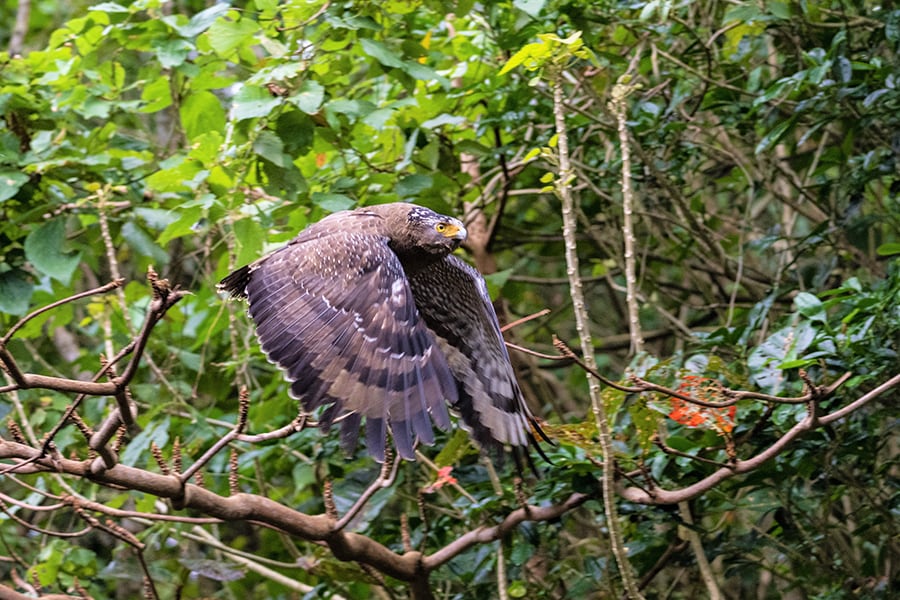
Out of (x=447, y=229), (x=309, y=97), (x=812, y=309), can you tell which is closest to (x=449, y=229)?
(x=447, y=229)

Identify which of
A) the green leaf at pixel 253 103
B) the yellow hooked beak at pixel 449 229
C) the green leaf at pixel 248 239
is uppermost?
the green leaf at pixel 253 103

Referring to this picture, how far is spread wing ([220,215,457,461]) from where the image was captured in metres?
2.15

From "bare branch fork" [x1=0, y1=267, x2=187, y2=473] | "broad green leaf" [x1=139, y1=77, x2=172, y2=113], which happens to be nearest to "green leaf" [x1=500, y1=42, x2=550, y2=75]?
"bare branch fork" [x1=0, y1=267, x2=187, y2=473]

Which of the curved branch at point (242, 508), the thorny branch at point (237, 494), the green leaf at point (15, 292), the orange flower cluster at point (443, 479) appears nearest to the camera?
the thorny branch at point (237, 494)

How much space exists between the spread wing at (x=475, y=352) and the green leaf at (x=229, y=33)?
0.83 metres

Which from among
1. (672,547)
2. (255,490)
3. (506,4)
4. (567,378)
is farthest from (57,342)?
(672,547)

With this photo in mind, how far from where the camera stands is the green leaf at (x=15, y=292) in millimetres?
3227

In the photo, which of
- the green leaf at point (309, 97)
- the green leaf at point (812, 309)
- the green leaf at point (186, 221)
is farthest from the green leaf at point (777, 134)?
the green leaf at point (186, 221)

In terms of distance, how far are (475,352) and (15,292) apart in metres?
1.50

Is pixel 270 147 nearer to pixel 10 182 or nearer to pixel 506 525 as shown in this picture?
pixel 10 182

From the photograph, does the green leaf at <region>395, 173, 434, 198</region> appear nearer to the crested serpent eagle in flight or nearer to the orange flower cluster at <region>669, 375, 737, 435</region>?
the crested serpent eagle in flight

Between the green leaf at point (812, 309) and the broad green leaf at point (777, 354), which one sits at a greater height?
the green leaf at point (812, 309)

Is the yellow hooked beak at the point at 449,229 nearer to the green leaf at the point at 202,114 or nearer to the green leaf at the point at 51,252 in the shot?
the green leaf at the point at 202,114

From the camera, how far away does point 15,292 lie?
327 centimetres
